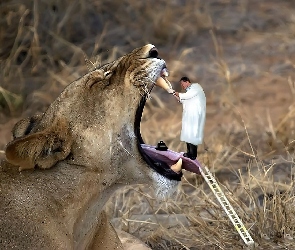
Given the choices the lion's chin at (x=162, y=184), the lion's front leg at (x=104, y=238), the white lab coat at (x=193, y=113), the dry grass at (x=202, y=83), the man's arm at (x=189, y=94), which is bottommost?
the dry grass at (x=202, y=83)

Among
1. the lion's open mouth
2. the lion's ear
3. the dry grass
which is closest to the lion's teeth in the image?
the lion's open mouth

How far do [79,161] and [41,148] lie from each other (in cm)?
12

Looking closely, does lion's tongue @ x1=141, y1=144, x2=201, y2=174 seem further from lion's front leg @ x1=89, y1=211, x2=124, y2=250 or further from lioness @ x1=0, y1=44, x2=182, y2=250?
lion's front leg @ x1=89, y1=211, x2=124, y2=250

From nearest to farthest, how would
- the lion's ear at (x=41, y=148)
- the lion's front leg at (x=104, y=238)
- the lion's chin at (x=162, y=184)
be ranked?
the lion's ear at (x=41, y=148) → the lion's chin at (x=162, y=184) → the lion's front leg at (x=104, y=238)

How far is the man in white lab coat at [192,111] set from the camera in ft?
7.83

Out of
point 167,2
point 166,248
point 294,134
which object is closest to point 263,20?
point 167,2

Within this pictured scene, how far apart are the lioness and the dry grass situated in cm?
88

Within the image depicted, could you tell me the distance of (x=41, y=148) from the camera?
2256 mm

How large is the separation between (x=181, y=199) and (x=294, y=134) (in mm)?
1030

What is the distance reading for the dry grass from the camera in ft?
10.9

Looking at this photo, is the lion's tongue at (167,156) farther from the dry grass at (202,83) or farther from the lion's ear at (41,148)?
the dry grass at (202,83)

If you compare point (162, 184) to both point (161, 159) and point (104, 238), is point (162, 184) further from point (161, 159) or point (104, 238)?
point (104, 238)

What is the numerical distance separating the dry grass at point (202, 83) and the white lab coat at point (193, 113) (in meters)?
0.77

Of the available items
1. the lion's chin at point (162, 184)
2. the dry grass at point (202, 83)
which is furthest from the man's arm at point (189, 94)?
the dry grass at point (202, 83)
